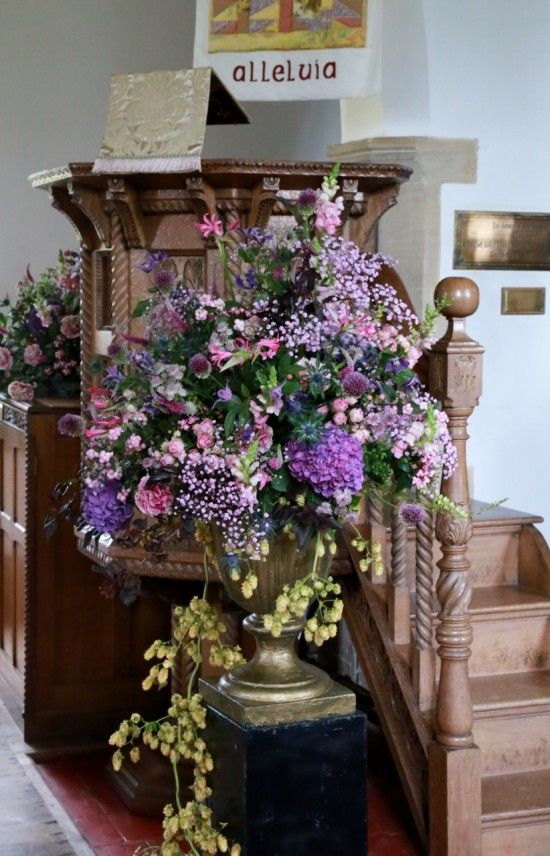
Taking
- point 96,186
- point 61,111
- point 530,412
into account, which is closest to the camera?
point 96,186

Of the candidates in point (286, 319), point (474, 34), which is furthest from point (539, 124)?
point (286, 319)

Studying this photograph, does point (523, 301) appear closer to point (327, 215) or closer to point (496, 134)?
point (496, 134)

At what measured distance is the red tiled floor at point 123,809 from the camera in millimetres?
3932

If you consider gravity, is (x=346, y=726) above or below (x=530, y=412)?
below

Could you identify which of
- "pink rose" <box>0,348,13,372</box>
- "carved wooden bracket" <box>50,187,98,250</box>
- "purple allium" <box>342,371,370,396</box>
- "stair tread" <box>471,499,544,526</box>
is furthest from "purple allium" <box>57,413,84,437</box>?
"pink rose" <box>0,348,13,372</box>

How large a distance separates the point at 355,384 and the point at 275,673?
608 mm

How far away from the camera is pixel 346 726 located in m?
2.55

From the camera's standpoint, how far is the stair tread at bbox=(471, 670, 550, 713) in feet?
12.7

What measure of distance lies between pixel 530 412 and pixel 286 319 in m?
3.00

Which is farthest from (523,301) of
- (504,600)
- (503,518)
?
(504,600)

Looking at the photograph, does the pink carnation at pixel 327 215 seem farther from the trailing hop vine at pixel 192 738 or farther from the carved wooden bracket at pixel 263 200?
the carved wooden bracket at pixel 263 200

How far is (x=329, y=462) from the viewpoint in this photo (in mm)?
→ 2297

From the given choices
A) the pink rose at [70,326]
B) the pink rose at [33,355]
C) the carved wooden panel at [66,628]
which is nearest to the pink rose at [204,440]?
the carved wooden panel at [66,628]

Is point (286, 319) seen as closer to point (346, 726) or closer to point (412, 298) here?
point (346, 726)
